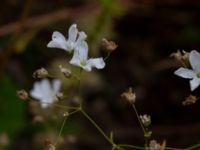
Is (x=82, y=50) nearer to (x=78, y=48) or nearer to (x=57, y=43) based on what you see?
(x=78, y=48)

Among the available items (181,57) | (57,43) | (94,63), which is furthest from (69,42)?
(181,57)

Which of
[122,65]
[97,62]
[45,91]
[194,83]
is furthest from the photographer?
[122,65]

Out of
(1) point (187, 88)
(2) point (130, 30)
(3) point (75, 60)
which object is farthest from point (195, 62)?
(2) point (130, 30)

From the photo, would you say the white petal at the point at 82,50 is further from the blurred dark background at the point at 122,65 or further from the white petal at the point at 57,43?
the blurred dark background at the point at 122,65

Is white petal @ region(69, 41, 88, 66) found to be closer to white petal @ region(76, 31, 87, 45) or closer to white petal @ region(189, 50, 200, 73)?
white petal @ region(76, 31, 87, 45)

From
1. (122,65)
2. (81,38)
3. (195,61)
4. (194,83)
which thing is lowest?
(194,83)

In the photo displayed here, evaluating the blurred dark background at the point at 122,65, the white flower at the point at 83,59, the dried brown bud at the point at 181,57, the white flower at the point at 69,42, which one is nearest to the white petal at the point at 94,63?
the white flower at the point at 83,59
